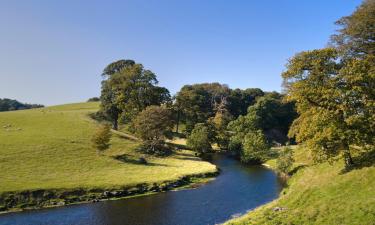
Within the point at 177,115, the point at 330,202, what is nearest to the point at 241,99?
the point at 177,115

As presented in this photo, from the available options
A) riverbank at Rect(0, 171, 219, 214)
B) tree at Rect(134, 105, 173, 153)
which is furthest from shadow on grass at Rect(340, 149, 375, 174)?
tree at Rect(134, 105, 173, 153)

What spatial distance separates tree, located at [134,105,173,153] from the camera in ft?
303

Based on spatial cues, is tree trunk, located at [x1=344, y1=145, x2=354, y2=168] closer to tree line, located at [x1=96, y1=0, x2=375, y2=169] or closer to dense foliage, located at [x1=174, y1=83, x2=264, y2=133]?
tree line, located at [x1=96, y1=0, x2=375, y2=169]

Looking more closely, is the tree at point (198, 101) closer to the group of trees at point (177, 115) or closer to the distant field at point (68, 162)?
the group of trees at point (177, 115)

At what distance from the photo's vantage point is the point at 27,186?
54969mm

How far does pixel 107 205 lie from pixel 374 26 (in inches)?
1895

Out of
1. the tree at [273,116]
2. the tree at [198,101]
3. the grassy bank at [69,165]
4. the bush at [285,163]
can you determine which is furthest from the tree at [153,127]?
the tree at [273,116]

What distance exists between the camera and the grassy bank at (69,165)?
5534 cm

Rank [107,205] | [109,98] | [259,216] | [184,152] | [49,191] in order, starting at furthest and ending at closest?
[109,98] < [184,152] < [49,191] < [107,205] < [259,216]

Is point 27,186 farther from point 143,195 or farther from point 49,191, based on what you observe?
point 143,195

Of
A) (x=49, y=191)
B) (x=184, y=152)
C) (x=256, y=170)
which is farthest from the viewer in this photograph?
(x=184, y=152)

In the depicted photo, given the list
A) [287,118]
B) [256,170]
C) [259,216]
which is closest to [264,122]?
[287,118]

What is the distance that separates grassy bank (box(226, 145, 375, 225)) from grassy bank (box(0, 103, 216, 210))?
29.5m

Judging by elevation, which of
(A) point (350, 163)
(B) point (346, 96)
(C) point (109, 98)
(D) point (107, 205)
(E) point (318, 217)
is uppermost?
Result: (C) point (109, 98)
